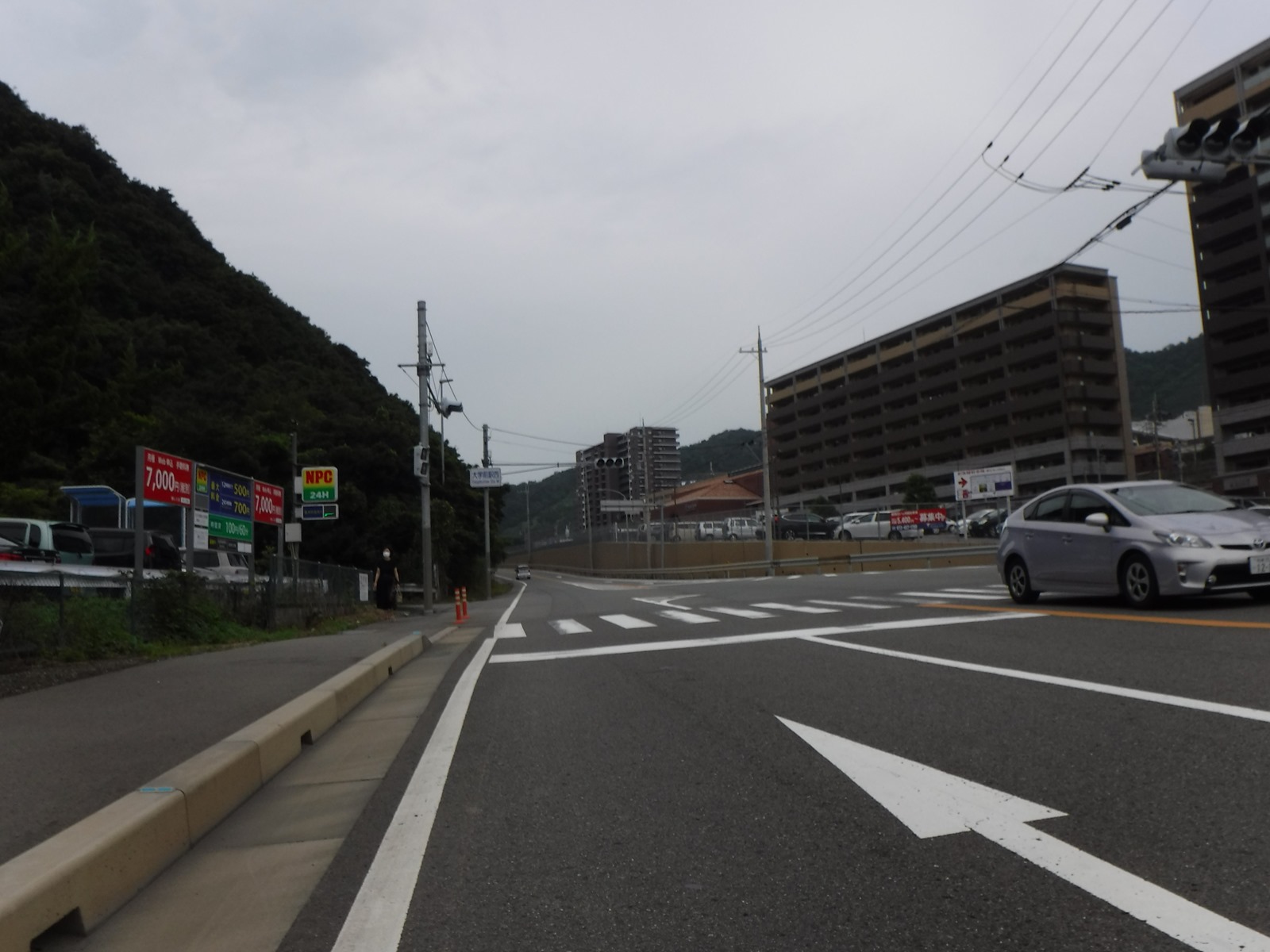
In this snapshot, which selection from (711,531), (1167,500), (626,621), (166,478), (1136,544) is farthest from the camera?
(711,531)

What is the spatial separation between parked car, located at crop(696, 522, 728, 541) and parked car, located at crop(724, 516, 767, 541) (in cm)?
18

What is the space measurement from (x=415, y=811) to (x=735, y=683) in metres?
3.72

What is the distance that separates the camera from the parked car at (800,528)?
55.1 metres

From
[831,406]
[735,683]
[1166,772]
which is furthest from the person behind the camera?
[831,406]

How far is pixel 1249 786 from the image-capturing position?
4.10 m

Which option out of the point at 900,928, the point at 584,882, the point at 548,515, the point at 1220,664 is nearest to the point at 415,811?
the point at 584,882

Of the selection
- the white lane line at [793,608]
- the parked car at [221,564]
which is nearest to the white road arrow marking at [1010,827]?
the white lane line at [793,608]

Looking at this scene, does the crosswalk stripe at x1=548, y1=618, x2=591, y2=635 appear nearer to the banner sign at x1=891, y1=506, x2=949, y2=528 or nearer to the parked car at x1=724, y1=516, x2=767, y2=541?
the banner sign at x1=891, y1=506, x2=949, y2=528

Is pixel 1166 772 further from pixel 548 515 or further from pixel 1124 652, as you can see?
pixel 548 515

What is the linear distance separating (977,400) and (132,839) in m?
99.1

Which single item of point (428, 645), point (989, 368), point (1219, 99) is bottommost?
point (428, 645)

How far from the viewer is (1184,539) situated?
10.5 metres

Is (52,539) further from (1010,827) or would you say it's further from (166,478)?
(1010,827)

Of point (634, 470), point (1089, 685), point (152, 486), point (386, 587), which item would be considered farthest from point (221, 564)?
point (634, 470)
